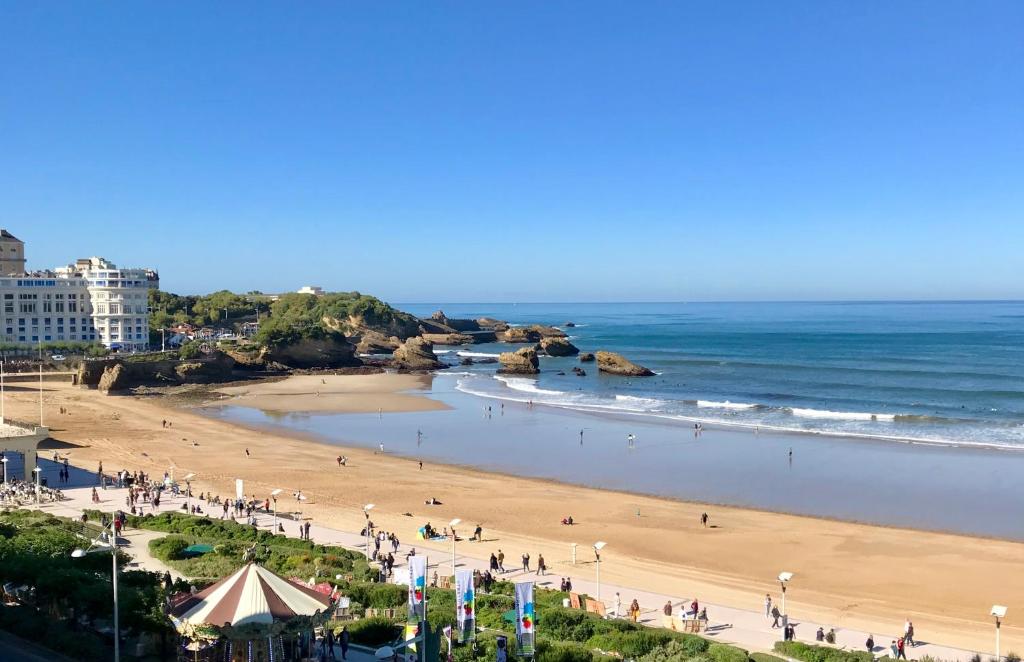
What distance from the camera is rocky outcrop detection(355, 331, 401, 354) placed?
105m

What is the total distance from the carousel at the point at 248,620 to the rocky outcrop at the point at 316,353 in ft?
226

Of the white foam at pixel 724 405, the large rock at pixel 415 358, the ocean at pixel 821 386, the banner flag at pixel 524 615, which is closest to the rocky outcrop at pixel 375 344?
the ocean at pixel 821 386

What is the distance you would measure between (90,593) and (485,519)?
1554 cm

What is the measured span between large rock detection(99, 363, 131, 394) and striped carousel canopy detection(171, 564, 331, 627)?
2142 inches

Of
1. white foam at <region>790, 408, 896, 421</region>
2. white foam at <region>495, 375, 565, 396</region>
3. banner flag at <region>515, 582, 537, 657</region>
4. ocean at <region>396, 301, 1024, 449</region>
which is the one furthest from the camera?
white foam at <region>495, 375, 565, 396</region>

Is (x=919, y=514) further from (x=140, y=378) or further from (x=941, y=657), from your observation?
(x=140, y=378)

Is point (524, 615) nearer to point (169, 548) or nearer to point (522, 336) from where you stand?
point (169, 548)

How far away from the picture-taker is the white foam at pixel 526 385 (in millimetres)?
64125

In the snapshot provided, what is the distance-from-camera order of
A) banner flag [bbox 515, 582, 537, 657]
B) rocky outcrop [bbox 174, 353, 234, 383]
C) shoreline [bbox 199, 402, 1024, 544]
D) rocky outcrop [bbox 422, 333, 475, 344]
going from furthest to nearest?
rocky outcrop [bbox 422, 333, 475, 344], rocky outcrop [bbox 174, 353, 234, 383], shoreline [bbox 199, 402, 1024, 544], banner flag [bbox 515, 582, 537, 657]

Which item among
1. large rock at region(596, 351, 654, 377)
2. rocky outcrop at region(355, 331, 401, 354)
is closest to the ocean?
large rock at region(596, 351, 654, 377)

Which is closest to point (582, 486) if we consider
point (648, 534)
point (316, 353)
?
point (648, 534)

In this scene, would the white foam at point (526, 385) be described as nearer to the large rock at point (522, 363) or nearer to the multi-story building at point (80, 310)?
the large rock at point (522, 363)

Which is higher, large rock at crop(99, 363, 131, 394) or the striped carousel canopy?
the striped carousel canopy

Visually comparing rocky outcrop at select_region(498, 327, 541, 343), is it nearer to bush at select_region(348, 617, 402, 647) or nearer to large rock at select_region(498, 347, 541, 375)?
large rock at select_region(498, 347, 541, 375)
